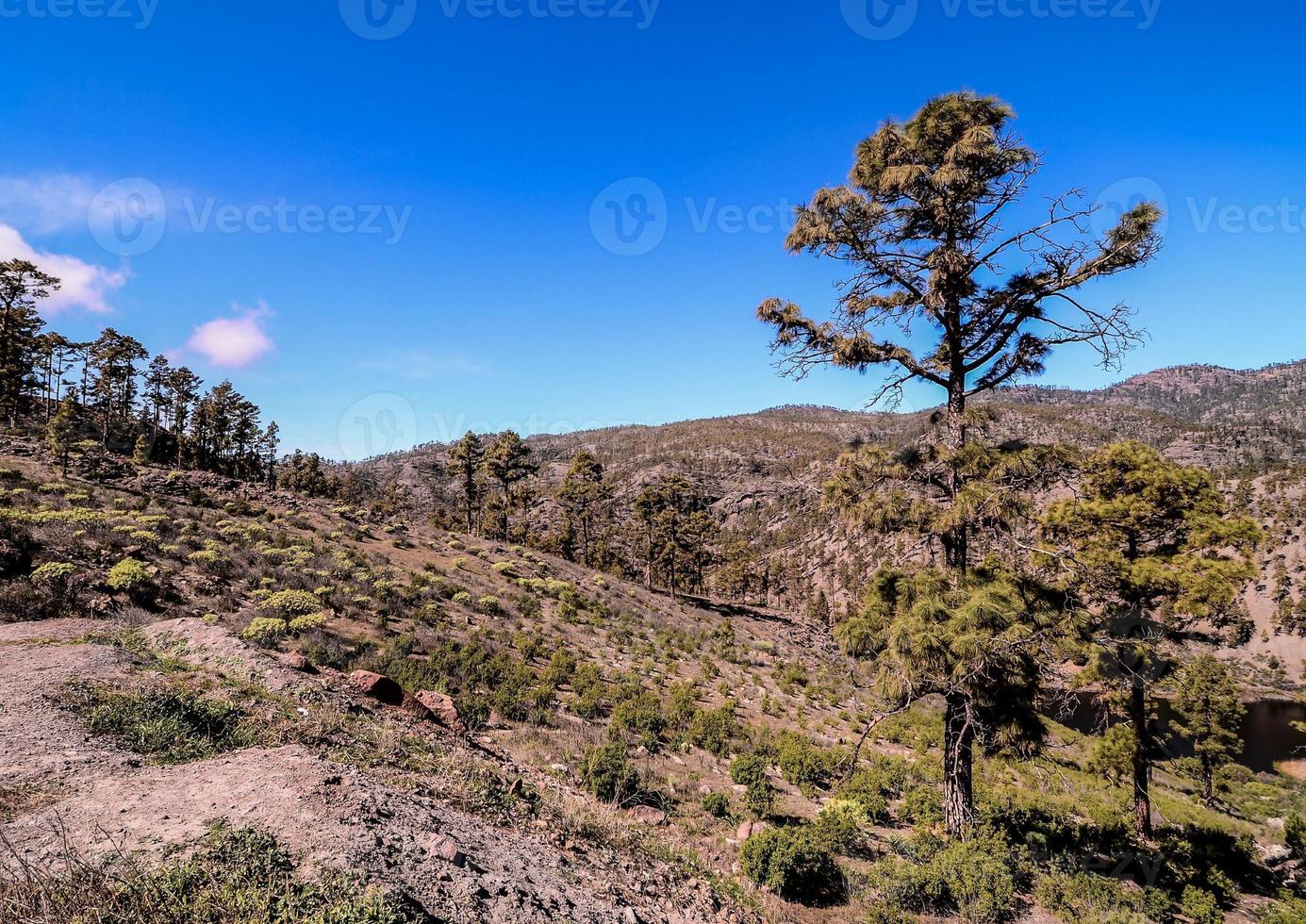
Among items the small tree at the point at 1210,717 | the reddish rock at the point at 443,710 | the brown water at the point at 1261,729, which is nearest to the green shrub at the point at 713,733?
the reddish rock at the point at 443,710

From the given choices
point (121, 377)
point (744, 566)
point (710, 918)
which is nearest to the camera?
point (710, 918)

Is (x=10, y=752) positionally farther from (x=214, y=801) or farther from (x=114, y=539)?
(x=114, y=539)

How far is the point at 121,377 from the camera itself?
48.8 meters

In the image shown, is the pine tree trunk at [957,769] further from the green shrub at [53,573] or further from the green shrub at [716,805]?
the green shrub at [53,573]

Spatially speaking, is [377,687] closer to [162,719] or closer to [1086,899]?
[162,719]

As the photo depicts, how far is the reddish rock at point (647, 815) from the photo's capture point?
25.3 ft

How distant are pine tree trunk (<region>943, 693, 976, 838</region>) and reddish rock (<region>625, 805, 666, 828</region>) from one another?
4.24 m

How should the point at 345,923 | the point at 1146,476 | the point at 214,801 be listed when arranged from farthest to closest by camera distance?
the point at 1146,476
the point at 214,801
the point at 345,923

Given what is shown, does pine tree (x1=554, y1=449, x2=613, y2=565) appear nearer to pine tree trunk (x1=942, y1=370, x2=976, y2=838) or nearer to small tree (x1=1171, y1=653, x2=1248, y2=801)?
small tree (x1=1171, y1=653, x2=1248, y2=801)

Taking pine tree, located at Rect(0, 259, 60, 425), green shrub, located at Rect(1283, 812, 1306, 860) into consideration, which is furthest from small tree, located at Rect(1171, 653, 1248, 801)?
pine tree, located at Rect(0, 259, 60, 425)

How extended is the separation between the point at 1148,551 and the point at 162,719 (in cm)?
1822

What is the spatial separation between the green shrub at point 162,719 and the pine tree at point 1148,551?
1377cm

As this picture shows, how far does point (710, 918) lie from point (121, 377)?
2685 inches

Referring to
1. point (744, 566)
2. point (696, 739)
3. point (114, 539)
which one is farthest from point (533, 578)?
point (744, 566)
